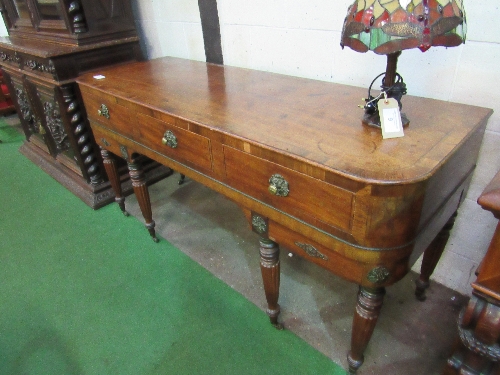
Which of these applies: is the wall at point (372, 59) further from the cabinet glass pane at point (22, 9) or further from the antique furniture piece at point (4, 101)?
the antique furniture piece at point (4, 101)

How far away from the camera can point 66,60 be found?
188 centimetres

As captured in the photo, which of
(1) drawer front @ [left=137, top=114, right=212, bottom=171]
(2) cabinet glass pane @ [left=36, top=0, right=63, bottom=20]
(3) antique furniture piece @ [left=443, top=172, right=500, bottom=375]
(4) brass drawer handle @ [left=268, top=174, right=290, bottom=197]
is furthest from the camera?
(2) cabinet glass pane @ [left=36, top=0, right=63, bottom=20]

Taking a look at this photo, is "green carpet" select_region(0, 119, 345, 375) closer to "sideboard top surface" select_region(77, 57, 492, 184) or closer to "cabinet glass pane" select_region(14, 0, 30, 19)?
"sideboard top surface" select_region(77, 57, 492, 184)

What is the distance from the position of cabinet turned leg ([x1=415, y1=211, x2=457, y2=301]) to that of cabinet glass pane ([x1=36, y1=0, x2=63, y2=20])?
2217mm

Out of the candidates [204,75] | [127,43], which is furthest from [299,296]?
[127,43]

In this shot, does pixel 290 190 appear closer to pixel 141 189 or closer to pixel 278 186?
pixel 278 186

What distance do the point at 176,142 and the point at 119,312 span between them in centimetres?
84

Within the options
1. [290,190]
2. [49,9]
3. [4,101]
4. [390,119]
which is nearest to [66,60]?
[49,9]

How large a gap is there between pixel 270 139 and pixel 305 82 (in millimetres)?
582

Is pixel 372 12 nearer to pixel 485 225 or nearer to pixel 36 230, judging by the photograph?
pixel 485 225

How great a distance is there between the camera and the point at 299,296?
61.6 inches

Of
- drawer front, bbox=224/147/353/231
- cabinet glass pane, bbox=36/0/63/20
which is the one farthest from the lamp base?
cabinet glass pane, bbox=36/0/63/20

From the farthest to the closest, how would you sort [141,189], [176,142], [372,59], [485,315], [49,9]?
[49,9]
[141,189]
[372,59]
[176,142]
[485,315]

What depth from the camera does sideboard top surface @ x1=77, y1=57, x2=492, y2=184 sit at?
2.68 feet
